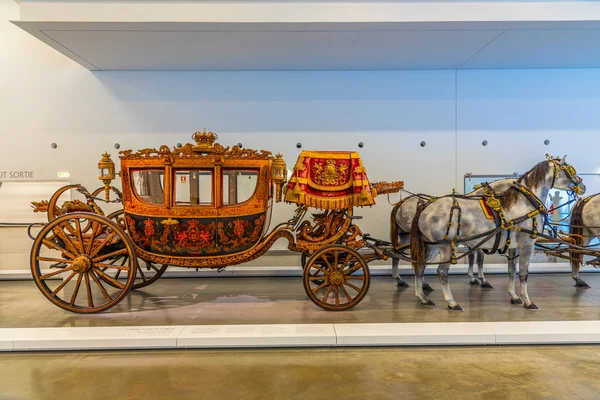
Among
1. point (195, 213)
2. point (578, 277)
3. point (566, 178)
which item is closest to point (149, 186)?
point (195, 213)

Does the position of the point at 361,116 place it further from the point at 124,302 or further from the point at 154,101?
the point at 124,302

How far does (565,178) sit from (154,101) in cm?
581

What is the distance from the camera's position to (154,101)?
5832mm

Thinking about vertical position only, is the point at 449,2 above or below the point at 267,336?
above

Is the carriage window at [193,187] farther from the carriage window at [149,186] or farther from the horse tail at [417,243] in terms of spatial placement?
the horse tail at [417,243]

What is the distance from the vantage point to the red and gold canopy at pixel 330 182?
389 cm

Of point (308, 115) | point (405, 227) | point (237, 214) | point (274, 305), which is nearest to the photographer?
point (237, 214)

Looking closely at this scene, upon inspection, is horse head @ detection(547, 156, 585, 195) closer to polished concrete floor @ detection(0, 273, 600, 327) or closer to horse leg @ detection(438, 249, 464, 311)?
polished concrete floor @ detection(0, 273, 600, 327)

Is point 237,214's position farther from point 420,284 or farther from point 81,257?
point 420,284

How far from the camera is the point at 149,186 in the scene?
4.04m

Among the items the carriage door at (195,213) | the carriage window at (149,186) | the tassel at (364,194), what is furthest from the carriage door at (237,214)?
the tassel at (364,194)

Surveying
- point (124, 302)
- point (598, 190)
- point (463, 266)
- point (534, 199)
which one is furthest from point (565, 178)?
point (124, 302)

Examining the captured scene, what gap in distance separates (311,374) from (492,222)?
2604mm

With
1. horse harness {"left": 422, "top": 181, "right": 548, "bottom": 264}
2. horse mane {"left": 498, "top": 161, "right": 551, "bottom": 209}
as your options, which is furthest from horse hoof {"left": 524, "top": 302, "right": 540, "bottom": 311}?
horse mane {"left": 498, "top": 161, "right": 551, "bottom": 209}
